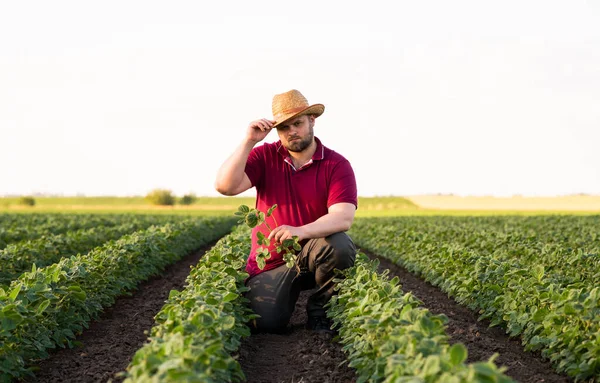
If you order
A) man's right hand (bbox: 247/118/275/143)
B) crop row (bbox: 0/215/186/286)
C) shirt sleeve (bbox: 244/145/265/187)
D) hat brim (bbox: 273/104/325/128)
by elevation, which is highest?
hat brim (bbox: 273/104/325/128)

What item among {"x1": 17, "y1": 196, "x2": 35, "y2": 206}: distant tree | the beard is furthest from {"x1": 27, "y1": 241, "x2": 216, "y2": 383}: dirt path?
{"x1": 17, "y1": 196, "x2": 35, "y2": 206}: distant tree

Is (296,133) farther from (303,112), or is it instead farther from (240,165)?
(240,165)

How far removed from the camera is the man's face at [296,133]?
6.21 meters

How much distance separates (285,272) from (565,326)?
268 centimetres

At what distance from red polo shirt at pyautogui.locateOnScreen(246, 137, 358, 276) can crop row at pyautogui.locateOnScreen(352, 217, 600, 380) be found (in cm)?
210

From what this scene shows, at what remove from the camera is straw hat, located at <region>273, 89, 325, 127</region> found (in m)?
6.08

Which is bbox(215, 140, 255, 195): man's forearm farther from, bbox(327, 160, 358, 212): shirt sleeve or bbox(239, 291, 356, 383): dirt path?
bbox(239, 291, 356, 383): dirt path

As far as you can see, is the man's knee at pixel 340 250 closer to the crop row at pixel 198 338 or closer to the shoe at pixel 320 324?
the shoe at pixel 320 324

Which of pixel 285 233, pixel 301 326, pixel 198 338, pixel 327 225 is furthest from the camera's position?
pixel 301 326

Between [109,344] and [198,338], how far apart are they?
3030 millimetres

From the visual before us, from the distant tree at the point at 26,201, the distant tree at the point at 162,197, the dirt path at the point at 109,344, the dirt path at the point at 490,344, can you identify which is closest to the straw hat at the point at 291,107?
the dirt path at the point at 490,344

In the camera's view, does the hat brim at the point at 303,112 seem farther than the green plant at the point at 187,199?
No

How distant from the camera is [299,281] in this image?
6551mm

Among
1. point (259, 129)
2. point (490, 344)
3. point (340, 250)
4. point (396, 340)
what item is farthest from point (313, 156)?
point (396, 340)
